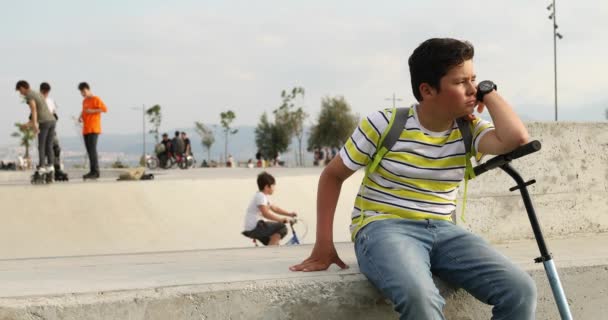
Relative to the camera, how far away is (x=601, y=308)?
3604mm

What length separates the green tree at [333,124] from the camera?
81062 millimetres

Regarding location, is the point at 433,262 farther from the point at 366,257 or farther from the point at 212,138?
the point at 212,138

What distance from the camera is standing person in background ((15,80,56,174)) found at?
12219mm

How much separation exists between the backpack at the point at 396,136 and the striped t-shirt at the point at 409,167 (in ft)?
0.06

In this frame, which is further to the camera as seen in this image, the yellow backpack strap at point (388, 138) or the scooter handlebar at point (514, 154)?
the yellow backpack strap at point (388, 138)

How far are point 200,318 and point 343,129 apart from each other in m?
78.5

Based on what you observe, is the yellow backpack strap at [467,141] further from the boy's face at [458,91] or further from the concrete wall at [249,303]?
the concrete wall at [249,303]

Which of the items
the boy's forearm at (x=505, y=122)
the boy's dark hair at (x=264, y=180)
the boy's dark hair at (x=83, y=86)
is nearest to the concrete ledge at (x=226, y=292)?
the boy's forearm at (x=505, y=122)

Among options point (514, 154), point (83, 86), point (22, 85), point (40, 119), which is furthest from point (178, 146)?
point (514, 154)

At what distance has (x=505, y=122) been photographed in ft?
9.61

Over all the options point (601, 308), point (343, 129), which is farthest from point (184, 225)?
point (343, 129)

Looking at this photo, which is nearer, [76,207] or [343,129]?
[76,207]

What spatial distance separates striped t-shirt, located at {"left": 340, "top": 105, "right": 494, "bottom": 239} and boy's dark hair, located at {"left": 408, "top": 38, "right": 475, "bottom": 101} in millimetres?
207

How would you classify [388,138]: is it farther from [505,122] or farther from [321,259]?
[321,259]
